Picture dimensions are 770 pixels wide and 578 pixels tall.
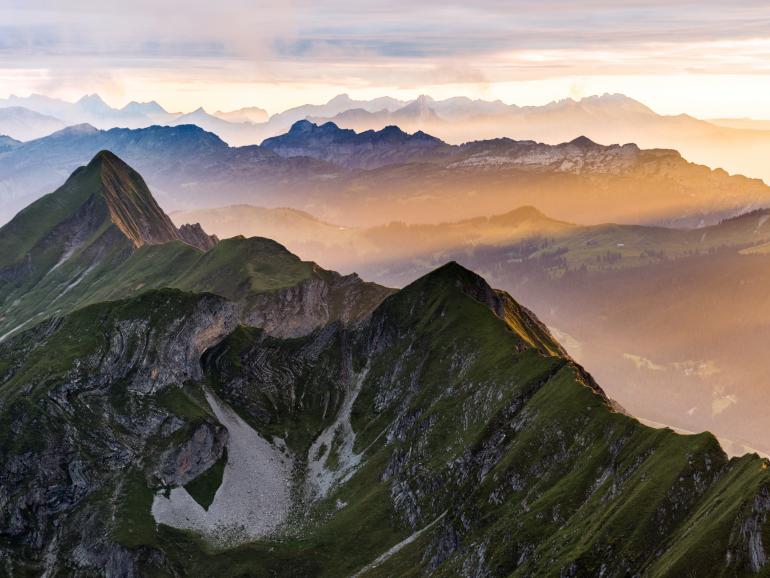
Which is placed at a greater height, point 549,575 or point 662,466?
point 662,466

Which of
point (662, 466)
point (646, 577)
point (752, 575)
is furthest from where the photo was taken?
point (662, 466)

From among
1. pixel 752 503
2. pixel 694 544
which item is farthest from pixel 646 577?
pixel 752 503

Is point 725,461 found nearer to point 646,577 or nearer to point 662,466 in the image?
point 662,466

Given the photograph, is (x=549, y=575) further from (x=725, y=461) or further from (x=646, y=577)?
(x=725, y=461)

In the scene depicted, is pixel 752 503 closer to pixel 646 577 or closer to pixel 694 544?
pixel 694 544

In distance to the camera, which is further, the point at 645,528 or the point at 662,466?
the point at 662,466

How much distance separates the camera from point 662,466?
198 m

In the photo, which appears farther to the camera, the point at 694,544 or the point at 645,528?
the point at 645,528

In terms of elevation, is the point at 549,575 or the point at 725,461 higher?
the point at 725,461

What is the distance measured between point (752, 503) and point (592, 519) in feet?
138

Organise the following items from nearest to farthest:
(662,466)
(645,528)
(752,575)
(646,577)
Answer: (752,575) → (646,577) → (645,528) → (662,466)

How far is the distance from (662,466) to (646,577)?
3129 cm

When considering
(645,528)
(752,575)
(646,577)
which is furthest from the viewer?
(645,528)

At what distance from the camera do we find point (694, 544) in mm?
165250
